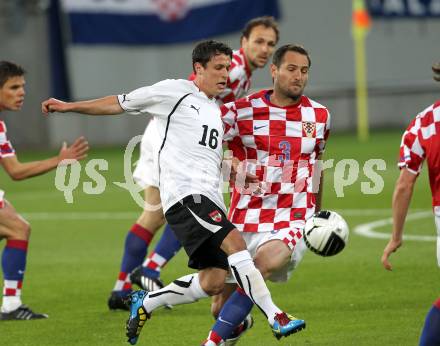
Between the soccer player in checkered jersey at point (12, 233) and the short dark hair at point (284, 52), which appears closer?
the short dark hair at point (284, 52)

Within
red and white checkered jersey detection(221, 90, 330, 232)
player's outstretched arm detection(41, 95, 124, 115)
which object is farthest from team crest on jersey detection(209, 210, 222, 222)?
player's outstretched arm detection(41, 95, 124, 115)

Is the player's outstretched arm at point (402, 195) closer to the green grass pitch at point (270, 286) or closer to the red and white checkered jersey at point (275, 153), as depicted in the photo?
the red and white checkered jersey at point (275, 153)

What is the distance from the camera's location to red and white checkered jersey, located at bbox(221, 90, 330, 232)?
24.5 ft

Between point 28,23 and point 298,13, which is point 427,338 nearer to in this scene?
point 28,23

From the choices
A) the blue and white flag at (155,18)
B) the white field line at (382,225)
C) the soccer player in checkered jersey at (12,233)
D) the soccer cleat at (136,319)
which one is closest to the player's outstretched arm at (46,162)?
the soccer player in checkered jersey at (12,233)

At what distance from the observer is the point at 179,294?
7.07m

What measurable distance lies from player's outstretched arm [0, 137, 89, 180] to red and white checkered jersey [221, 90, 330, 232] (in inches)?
42.5

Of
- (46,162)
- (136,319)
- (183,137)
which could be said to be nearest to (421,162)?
(183,137)

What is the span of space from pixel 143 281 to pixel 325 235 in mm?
2707

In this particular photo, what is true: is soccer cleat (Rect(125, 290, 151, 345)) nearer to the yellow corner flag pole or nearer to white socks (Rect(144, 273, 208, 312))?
white socks (Rect(144, 273, 208, 312))

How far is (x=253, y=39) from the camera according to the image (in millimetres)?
9867

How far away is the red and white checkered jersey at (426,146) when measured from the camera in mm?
5910

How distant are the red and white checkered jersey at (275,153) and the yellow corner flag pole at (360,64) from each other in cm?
1998

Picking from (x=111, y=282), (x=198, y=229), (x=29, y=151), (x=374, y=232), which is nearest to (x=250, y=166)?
(x=198, y=229)
